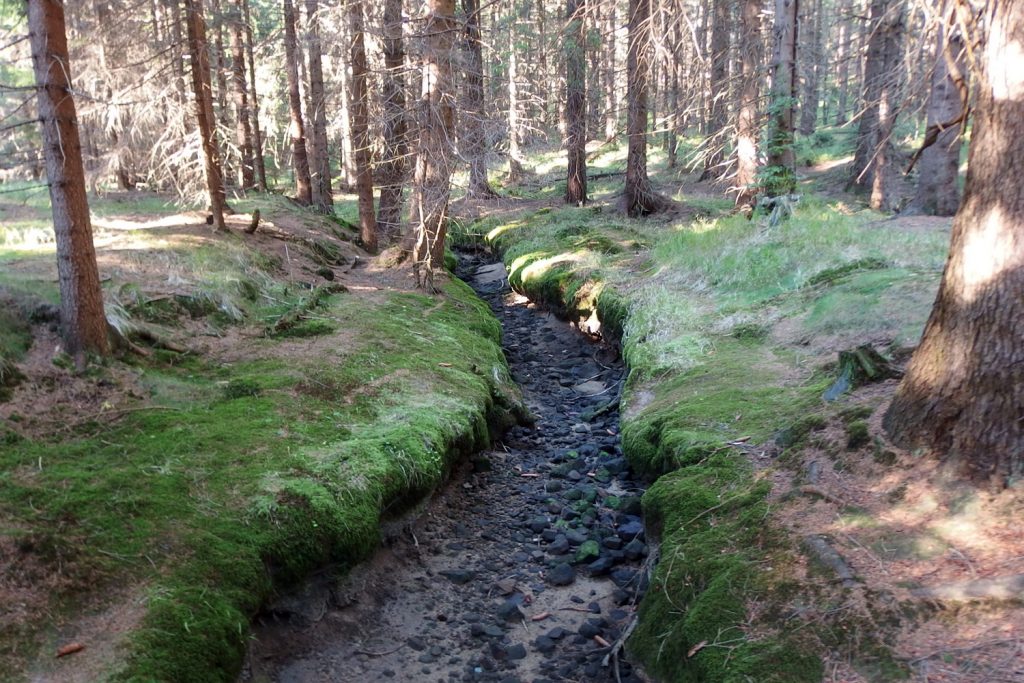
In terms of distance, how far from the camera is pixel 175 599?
4.05 m

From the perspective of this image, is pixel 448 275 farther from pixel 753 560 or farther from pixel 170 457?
pixel 753 560

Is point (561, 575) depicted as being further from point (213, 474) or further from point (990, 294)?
point (990, 294)

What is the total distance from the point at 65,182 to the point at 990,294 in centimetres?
684

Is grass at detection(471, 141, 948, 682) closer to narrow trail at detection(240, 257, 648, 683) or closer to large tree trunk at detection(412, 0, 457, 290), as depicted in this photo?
Result: narrow trail at detection(240, 257, 648, 683)

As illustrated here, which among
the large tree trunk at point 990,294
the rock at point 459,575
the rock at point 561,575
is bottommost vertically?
the rock at point 561,575

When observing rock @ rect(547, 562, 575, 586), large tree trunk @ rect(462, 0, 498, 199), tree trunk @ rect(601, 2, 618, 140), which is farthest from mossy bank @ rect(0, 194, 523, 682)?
tree trunk @ rect(601, 2, 618, 140)

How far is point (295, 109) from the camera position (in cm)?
1692

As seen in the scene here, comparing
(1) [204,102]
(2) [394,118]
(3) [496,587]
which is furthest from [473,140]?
(3) [496,587]

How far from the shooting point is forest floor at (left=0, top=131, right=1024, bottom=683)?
370cm

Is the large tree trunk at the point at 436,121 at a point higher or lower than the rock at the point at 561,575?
higher

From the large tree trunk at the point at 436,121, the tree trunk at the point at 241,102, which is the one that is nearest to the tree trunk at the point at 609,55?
the large tree trunk at the point at 436,121

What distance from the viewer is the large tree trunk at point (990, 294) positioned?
3709mm

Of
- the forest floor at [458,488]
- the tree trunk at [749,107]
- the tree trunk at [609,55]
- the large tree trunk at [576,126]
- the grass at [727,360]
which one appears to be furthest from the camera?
the large tree trunk at [576,126]

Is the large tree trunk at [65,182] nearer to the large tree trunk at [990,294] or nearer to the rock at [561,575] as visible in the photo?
the rock at [561,575]
